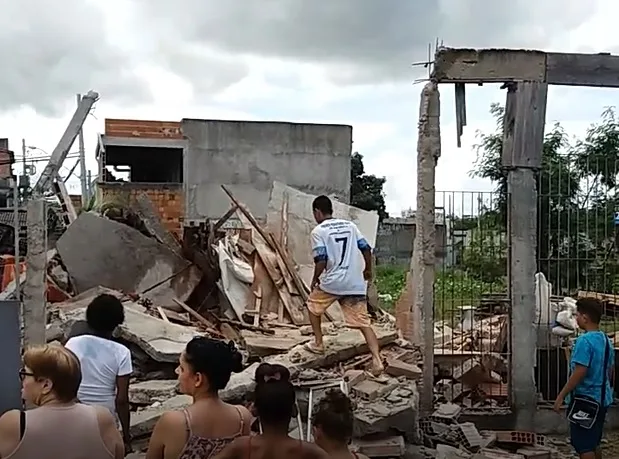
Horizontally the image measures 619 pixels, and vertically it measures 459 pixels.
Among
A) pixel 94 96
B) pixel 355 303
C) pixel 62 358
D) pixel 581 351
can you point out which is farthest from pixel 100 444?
pixel 94 96

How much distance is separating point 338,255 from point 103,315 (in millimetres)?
3740

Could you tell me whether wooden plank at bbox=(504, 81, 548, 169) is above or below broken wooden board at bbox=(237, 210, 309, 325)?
above

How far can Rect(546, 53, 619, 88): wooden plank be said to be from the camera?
8.50 m

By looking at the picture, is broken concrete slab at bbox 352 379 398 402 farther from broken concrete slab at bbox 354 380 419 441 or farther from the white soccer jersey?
the white soccer jersey

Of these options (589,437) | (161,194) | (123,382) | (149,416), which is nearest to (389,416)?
(589,437)

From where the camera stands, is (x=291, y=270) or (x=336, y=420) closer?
(x=336, y=420)

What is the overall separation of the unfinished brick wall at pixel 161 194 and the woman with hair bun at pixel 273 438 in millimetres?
20432

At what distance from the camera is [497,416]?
859 centimetres

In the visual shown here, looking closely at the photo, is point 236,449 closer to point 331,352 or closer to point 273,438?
point 273,438

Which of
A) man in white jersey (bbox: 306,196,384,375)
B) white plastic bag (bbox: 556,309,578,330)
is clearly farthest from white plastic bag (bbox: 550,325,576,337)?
man in white jersey (bbox: 306,196,384,375)

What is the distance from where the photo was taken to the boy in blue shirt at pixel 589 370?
20.7 feet

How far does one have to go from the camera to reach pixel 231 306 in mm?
11523

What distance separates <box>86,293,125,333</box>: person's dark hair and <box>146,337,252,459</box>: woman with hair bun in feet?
4.42

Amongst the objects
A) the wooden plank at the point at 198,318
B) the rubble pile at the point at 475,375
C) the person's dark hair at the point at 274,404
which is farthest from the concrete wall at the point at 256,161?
the person's dark hair at the point at 274,404
